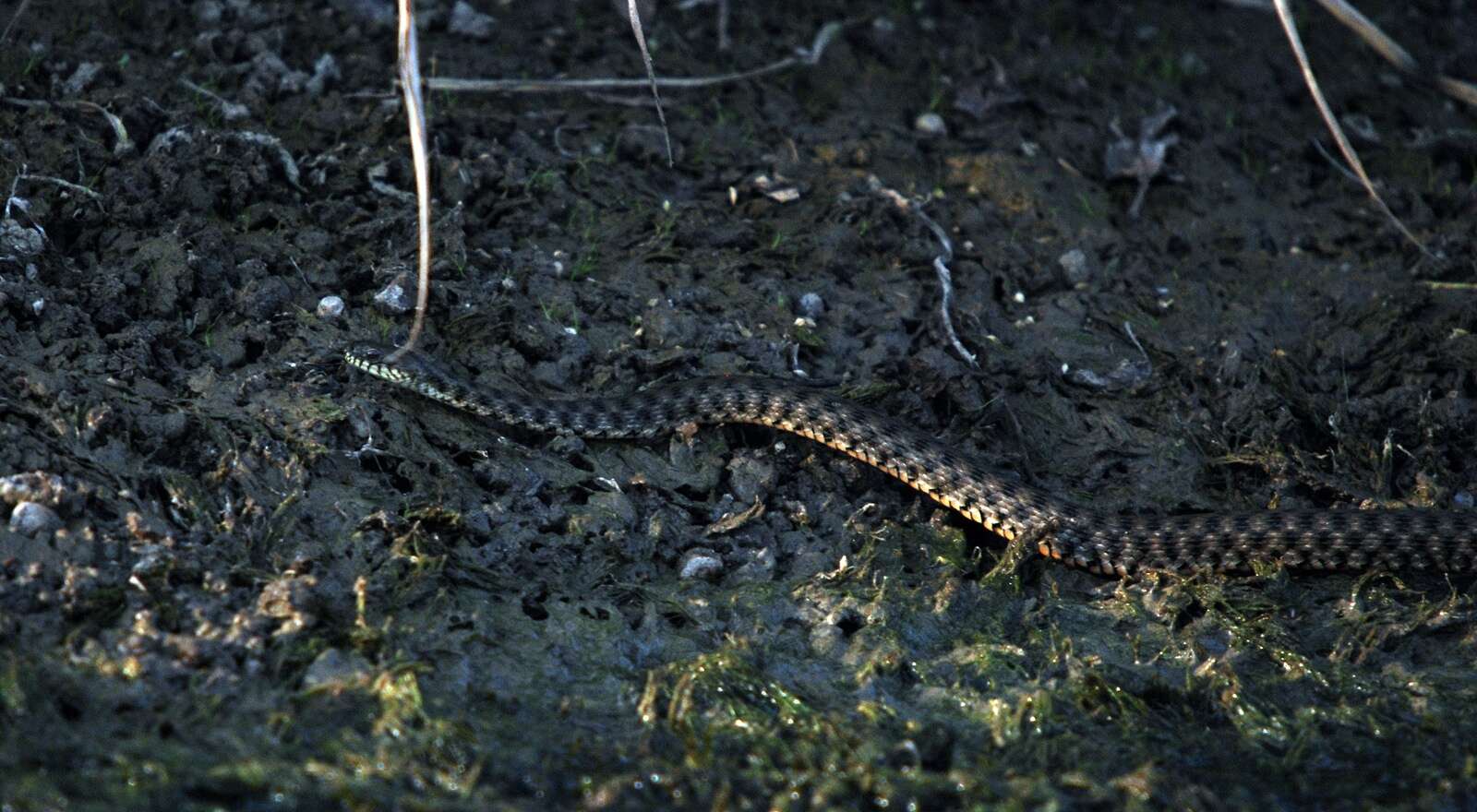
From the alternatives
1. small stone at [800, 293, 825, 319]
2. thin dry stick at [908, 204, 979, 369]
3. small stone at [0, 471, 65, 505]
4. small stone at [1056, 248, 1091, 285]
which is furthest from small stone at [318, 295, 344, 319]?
small stone at [1056, 248, 1091, 285]

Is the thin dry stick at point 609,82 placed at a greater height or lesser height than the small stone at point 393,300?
greater

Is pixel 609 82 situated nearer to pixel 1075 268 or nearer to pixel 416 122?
pixel 1075 268

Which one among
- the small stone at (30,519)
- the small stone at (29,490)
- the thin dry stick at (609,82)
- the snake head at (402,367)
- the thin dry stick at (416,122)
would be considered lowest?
the snake head at (402,367)

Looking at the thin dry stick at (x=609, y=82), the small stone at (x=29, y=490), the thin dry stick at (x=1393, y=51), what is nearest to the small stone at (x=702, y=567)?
the small stone at (x=29, y=490)

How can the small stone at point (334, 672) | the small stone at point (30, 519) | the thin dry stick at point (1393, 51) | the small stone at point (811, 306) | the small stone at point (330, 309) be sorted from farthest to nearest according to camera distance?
the small stone at point (811, 306) < the thin dry stick at point (1393, 51) < the small stone at point (330, 309) < the small stone at point (30, 519) < the small stone at point (334, 672)

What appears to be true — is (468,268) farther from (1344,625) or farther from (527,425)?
(1344,625)

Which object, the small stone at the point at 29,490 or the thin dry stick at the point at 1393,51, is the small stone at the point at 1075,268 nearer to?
the thin dry stick at the point at 1393,51

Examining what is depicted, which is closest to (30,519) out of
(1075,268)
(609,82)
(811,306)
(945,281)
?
(811,306)
